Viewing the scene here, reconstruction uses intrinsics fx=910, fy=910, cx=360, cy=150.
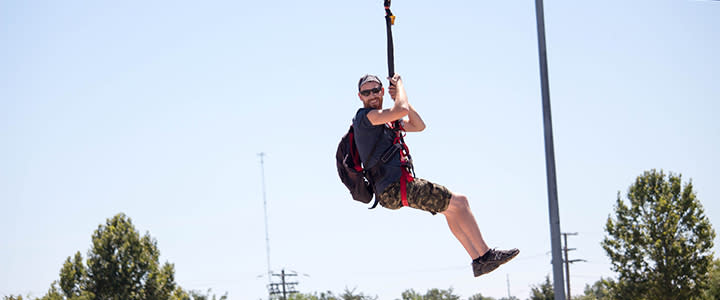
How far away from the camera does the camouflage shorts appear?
7.25 meters

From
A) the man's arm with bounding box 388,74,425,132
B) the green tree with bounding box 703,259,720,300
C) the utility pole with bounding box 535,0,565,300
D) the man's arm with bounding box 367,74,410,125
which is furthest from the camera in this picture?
the green tree with bounding box 703,259,720,300

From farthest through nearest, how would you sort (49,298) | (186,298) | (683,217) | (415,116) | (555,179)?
1. (186,298)
2. (683,217)
3. (49,298)
4. (555,179)
5. (415,116)

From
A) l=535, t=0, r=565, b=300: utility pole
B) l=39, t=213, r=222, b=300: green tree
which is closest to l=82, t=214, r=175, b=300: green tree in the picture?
l=39, t=213, r=222, b=300: green tree

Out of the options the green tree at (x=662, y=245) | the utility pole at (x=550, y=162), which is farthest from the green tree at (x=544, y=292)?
the utility pole at (x=550, y=162)

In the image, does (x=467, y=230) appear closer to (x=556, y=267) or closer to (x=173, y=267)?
(x=556, y=267)

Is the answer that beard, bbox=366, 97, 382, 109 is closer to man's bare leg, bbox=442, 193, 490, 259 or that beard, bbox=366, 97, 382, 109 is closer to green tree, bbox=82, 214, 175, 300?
man's bare leg, bbox=442, 193, 490, 259

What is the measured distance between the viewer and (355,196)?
7.55 metres

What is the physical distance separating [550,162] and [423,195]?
12.5 ft

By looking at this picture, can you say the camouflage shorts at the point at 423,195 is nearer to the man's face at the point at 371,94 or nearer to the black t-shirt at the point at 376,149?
the black t-shirt at the point at 376,149

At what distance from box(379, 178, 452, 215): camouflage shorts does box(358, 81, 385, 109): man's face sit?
2.17ft

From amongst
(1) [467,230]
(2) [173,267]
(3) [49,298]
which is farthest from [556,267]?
(2) [173,267]

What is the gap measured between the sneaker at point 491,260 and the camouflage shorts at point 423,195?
21.1 inches

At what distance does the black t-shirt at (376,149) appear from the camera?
718 centimetres

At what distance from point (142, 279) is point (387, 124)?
136 ft
